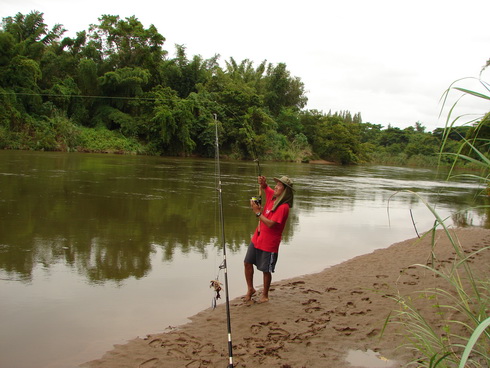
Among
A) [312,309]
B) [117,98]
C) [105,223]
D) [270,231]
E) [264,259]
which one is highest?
[117,98]

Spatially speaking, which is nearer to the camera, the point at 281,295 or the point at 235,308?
the point at 235,308

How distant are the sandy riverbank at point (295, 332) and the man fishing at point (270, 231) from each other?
397mm

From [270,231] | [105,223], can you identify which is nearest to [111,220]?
[105,223]

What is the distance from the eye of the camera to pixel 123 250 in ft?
22.5

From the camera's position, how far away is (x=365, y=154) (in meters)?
59.1

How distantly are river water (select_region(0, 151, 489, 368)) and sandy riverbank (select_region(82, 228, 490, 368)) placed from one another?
15.2 inches

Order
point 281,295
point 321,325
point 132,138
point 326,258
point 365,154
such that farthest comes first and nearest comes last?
point 365,154, point 132,138, point 326,258, point 281,295, point 321,325

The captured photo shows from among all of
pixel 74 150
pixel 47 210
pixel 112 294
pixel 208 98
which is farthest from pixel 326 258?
pixel 208 98

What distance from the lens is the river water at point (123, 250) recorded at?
409 cm

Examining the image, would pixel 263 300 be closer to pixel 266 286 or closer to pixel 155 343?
pixel 266 286

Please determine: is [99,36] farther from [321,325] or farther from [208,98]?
[321,325]

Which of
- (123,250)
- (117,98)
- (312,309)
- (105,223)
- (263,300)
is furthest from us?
(117,98)

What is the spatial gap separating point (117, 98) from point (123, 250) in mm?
29870

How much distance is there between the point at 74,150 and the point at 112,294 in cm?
3052
